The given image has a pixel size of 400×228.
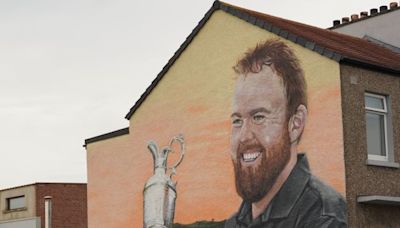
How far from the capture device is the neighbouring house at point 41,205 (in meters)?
49.0

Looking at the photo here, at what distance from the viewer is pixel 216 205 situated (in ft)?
83.6

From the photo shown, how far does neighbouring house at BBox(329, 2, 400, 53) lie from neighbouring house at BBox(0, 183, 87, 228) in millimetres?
23965

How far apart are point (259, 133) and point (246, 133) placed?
684mm

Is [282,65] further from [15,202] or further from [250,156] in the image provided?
[15,202]

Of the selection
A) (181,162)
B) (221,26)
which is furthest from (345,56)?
(181,162)

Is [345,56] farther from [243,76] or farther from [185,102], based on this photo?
[185,102]

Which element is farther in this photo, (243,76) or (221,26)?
(221,26)

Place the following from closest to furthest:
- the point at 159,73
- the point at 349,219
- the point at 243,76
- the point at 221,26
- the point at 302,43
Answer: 1. the point at 349,219
2. the point at 302,43
3. the point at 243,76
4. the point at 221,26
5. the point at 159,73

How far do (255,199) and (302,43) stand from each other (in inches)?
183

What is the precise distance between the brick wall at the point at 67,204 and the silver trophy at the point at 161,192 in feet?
73.6

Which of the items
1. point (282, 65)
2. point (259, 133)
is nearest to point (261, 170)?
point (259, 133)

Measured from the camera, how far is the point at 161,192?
2750 cm

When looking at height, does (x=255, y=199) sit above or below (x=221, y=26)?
below

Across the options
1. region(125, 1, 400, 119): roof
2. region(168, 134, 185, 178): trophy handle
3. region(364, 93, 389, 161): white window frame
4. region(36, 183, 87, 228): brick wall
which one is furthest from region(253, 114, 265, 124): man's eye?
region(36, 183, 87, 228): brick wall
